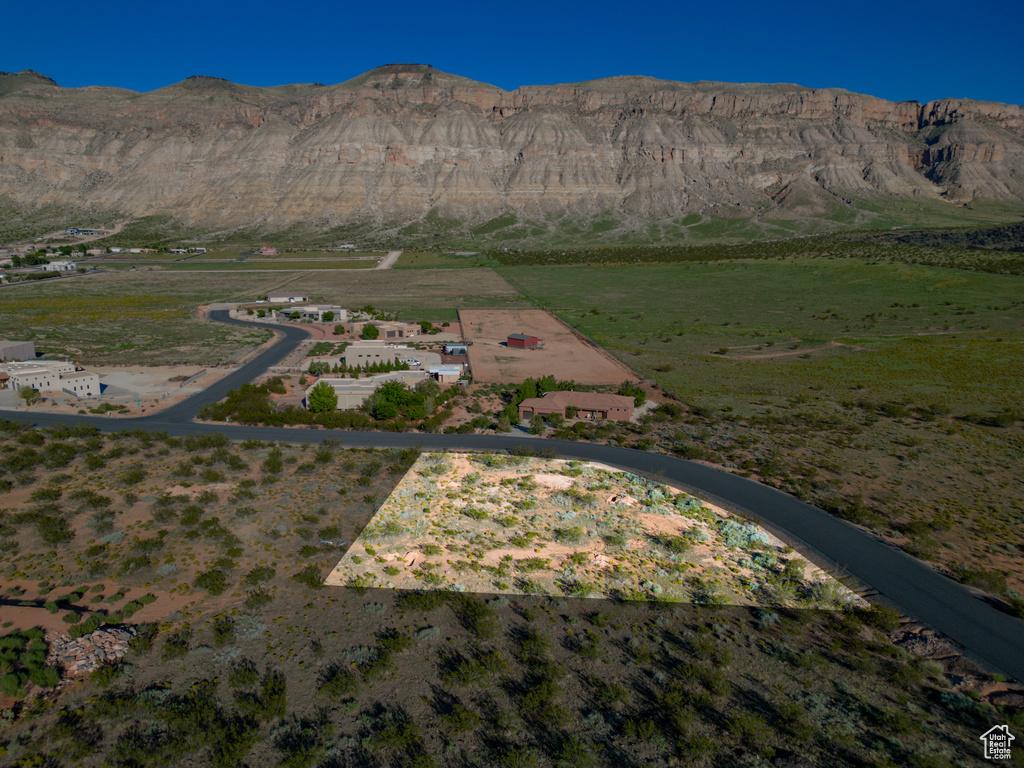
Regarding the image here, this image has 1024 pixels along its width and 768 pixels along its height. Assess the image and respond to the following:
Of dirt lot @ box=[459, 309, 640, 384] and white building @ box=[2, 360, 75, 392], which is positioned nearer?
white building @ box=[2, 360, 75, 392]

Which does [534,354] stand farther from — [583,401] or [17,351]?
[17,351]

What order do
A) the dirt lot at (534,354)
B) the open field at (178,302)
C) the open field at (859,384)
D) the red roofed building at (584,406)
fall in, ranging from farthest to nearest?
1. the open field at (178,302)
2. the dirt lot at (534,354)
3. the red roofed building at (584,406)
4. the open field at (859,384)

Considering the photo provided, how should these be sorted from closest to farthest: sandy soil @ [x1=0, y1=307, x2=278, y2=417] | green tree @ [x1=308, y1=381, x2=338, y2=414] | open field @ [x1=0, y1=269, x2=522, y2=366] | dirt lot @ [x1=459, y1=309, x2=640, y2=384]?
green tree @ [x1=308, y1=381, x2=338, y2=414] → sandy soil @ [x1=0, y1=307, x2=278, y2=417] → dirt lot @ [x1=459, y1=309, x2=640, y2=384] → open field @ [x1=0, y1=269, x2=522, y2=366]

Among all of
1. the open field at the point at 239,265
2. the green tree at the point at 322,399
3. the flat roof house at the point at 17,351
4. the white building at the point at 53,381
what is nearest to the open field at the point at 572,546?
the green tree at the point at 322,399

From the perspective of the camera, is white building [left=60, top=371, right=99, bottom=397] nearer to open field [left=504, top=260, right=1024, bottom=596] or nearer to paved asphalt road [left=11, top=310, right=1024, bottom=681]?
paved asphalt road [left=11, top=310, right=1024, bottom=681]

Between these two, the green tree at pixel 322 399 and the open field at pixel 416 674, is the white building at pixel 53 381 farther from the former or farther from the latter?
the open field at pixel 416 674

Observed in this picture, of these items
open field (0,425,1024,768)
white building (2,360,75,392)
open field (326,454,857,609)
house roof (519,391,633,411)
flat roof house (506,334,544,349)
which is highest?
flat roof house (506,334,544,349)

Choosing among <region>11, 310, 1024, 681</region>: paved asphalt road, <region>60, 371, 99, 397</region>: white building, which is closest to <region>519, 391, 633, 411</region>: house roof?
<region>11, 310, 1024, 681</region>: paved asphalt road
